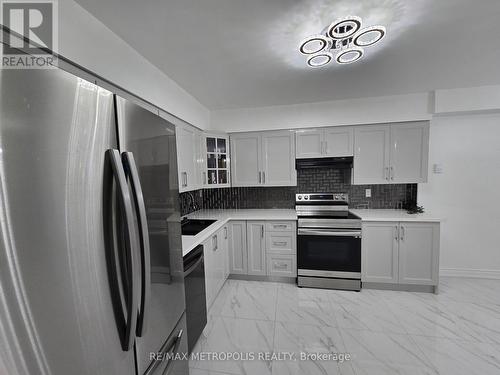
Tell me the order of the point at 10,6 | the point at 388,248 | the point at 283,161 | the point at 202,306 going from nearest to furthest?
1. the point at 10,6
2. the point at 202,306
3. the point at 388,248
4. the point at 283,161

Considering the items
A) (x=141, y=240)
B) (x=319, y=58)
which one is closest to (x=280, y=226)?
(x=319, y=58)

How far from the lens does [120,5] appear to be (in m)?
1.25

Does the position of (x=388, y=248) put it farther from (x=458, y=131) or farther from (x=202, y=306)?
(x=202, y=306)

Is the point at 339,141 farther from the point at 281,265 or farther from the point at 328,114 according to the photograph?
the point at 281,265

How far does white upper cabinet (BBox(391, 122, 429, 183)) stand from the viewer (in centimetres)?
279

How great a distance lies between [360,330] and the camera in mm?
1997

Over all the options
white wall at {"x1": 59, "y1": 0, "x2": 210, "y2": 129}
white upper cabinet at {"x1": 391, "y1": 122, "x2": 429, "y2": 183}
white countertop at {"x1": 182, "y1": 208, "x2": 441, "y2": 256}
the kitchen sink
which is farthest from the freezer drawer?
white upper cabinet at {"x1": 391, "y1": 122, "x2": 429, "y2": 183}

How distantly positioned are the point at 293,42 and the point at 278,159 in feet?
5.57

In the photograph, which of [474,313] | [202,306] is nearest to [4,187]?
[202,306]

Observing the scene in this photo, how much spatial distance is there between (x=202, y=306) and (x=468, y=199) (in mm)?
3715

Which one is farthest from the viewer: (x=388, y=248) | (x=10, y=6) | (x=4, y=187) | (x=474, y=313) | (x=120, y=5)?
(x=388, y=248)

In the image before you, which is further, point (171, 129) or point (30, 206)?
point (171, 129)

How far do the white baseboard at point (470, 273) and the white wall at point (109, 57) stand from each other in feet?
13.8

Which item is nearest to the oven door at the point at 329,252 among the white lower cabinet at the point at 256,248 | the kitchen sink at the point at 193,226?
the white lower cabinet at the point at 256,248
